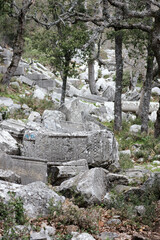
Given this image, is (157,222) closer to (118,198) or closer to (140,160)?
(118,198)

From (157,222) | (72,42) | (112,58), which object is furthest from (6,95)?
(112,58)

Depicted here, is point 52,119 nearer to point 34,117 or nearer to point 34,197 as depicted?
point 34,117

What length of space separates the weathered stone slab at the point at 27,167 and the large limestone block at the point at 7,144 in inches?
16.5

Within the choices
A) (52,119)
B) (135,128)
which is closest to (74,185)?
(52,119)

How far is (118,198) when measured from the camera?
5449 millimetres

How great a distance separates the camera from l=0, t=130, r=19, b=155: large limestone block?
6828 mm

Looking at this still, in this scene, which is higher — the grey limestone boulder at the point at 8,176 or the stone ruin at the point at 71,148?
the stone ruin at the point at 71,148

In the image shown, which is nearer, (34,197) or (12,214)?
(12,214)

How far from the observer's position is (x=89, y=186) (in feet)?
17.7

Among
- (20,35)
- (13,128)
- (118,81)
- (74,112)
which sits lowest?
(13,128)

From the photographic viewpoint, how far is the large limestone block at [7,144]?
6828mm

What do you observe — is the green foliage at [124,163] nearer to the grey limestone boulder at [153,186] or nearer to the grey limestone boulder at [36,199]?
the grey limestone boulder at [153,186]

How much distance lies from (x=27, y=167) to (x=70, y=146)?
1.18 m

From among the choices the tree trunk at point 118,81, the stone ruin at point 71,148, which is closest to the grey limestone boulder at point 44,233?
the stone ruin at point 71,148
